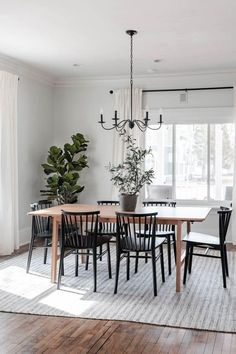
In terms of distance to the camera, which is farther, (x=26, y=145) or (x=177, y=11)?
(x=26, y=145)

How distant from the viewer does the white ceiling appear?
4.23 m

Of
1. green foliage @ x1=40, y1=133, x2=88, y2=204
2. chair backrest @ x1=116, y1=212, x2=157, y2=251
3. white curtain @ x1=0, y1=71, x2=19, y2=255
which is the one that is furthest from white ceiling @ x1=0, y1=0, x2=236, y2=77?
chair backrest @ x1=116, y1=212, x2=157, y2=251

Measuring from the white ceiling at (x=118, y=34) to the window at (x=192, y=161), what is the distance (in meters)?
1.03

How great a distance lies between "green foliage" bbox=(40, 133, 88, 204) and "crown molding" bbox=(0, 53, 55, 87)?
1138mm

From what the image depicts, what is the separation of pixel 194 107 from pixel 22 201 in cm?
319

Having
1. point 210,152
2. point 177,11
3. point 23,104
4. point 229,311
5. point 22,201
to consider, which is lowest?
point 229,311

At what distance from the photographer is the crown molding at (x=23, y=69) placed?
20.8ft

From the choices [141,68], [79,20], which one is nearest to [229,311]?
A: [79,20]

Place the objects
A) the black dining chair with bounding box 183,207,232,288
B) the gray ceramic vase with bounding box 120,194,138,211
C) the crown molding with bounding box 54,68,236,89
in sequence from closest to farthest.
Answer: the black dining chair with bounding box 183,207,232,288 → the gray ceramic vase with bounding box 120,194,138,211 → the crown molding with bounding box 54,68,236,89

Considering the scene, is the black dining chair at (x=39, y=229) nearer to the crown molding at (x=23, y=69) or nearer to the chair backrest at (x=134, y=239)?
the chair backrest at (x=134, y=239)

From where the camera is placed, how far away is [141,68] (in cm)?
698

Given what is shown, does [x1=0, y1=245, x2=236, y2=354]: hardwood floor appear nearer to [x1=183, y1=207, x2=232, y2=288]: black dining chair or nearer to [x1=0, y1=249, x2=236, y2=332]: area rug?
[x1=0, y1=249, x2=236, y2=332]: area rug

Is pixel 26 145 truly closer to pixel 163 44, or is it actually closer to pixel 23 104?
pixel 23 104

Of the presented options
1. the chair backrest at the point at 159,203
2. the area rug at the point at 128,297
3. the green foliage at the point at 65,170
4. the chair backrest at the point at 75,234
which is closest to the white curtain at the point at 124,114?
the green foliage at the point at 65,170
